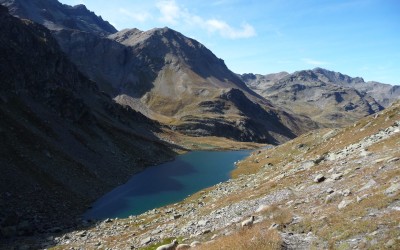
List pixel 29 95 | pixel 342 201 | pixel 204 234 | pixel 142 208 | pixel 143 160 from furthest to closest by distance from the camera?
pixel 143 160 < pixel 29 95 < pixel 142 208 < pixel 204 234 < pixel 342 201

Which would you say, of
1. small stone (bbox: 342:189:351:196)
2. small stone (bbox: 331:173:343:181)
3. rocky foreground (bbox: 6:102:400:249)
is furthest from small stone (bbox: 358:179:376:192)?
small stone (bbox: 331:173:343:181)

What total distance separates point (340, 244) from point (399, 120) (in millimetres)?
36235

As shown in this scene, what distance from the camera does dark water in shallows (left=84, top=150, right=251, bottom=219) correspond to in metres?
68.8

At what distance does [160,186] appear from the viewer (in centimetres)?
9006

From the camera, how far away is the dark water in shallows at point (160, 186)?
68812 millimetres

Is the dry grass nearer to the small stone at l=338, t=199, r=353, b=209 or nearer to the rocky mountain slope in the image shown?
the small stone at l=338, t=199, r=353, b=209

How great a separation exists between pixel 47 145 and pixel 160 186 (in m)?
28.4

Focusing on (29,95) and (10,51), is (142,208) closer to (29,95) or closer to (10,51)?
(29,95)

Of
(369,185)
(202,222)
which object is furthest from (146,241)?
(369,185)

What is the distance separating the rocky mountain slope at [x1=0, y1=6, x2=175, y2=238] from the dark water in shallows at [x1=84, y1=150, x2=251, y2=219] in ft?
11.7

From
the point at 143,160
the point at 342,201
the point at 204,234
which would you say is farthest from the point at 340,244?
the point at 143,160

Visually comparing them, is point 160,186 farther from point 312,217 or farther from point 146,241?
point 312,217

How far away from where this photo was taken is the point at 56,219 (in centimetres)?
5675

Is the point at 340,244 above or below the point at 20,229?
above
